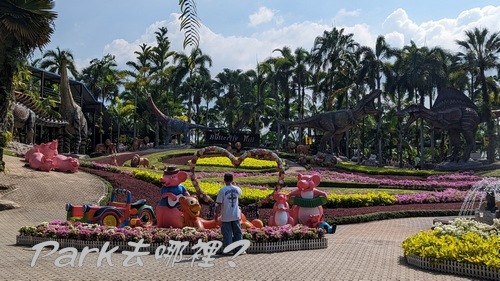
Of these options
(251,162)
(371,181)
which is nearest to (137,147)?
(251,162)

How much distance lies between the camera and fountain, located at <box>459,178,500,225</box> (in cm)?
1377

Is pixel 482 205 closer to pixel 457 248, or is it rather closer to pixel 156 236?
pixel 457 248

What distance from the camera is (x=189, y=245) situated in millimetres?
9367

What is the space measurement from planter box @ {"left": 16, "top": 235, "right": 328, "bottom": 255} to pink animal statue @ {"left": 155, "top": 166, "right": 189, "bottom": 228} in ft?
5.65

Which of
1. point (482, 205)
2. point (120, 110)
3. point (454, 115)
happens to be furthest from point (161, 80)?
point (482, 205)

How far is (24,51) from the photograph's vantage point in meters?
19.1

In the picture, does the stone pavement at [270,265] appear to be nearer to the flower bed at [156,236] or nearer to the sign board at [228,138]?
the flower bed at [156,236]

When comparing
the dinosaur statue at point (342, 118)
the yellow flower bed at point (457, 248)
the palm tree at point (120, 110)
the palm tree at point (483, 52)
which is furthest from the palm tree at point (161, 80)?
the yellow flower bed at point (457, 248)

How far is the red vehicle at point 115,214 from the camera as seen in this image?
450 inches

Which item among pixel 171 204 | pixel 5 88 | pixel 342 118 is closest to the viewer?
pixel 171 204

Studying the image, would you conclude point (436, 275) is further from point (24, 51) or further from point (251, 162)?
point (251, 162)

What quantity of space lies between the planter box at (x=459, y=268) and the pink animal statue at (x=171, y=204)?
518 centimetres

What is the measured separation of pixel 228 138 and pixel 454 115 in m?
18.2

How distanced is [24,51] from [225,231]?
1368cm
